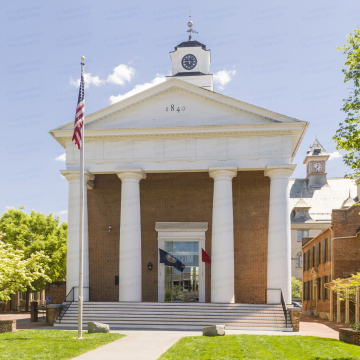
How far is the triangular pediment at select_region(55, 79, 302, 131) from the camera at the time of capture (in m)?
31.2

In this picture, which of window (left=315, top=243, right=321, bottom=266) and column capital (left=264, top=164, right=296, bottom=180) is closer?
column capital (left=264, top=164, right=296, bottom=180)

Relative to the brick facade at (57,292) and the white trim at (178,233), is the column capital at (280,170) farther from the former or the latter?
the brick facade at (57,292)

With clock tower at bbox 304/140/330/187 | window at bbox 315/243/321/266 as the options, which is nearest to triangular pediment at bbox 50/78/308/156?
window at bbox 315/243/321/266

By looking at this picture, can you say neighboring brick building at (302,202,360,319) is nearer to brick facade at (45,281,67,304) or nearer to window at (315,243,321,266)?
window at (315,243,321,266)

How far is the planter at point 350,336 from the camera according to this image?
18806 millimetres

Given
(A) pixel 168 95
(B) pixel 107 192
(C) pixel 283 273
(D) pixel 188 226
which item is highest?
(A) pixel 168 95

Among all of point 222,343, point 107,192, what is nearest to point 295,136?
point 107,192

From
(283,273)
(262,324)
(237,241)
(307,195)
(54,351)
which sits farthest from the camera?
(307,195)

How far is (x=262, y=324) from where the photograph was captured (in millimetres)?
26047

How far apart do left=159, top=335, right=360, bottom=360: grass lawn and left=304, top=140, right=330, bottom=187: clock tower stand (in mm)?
70383

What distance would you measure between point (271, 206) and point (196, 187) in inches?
264

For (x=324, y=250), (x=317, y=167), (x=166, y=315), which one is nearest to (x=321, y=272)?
(x=324, y=250)

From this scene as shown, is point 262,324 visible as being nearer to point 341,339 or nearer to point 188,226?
point 341,339

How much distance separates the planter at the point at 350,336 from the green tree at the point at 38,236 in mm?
36519
